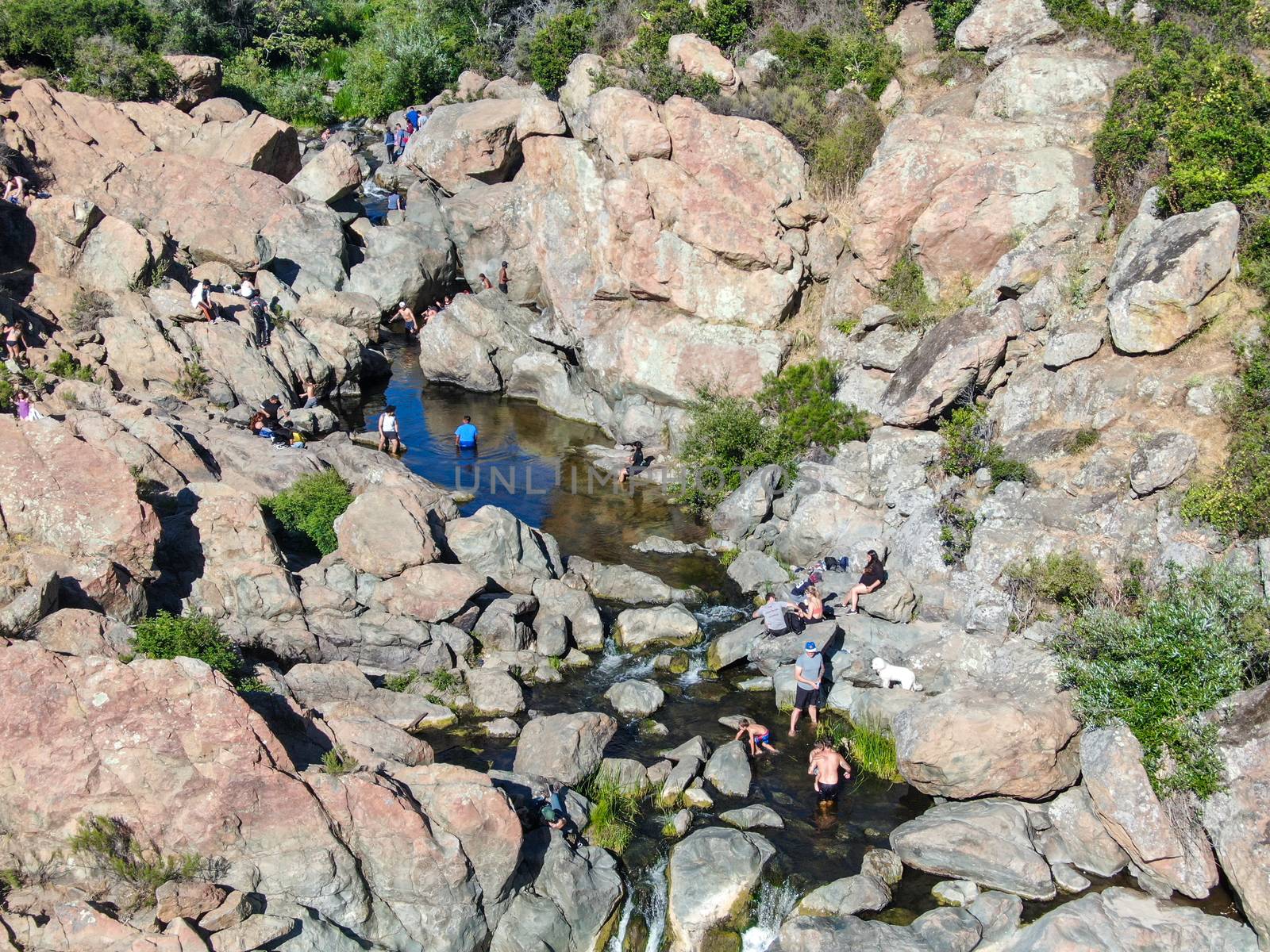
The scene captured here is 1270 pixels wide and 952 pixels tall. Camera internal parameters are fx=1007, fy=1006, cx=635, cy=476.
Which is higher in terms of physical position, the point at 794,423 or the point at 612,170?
the point at 612,170

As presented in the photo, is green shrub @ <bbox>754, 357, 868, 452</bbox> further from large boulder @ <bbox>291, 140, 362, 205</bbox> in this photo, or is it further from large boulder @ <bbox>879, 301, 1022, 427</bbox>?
large boulder @ <bbox>291, 140, 362, 205</bbox>

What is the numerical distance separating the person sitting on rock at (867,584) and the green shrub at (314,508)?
10.9 m

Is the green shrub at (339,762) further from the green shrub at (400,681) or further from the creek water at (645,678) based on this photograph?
the green shrub at (400,681)

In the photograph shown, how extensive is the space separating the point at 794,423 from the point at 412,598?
10974mm

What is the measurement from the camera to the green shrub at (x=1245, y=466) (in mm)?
17547

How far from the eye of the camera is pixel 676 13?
1393 inches

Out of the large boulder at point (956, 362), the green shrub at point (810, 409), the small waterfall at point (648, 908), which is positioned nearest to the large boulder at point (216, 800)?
the small waterfall at point (648, 908)

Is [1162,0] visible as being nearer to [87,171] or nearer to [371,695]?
[371,695]

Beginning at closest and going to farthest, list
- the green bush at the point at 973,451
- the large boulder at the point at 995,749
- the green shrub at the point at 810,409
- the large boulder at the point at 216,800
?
the large boulder at the point at 216,800 < the large boulder at the point at 995,749 < the green bush at the point at 973,451 < the green shrub at the point at 810,409

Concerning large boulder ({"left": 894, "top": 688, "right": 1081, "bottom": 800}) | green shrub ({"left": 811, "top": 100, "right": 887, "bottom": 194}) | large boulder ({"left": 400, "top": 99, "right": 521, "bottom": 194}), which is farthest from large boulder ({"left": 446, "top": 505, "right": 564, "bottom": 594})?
large boulder ({"left": 400, "top": 99, "right": 521, "bottom": 194})

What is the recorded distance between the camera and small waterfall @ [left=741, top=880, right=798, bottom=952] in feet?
45.1

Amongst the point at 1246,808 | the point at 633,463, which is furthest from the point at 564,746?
the point at 633,463

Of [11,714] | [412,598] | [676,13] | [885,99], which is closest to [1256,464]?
[412,598]

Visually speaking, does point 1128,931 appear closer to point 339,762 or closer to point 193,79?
point 339,762
